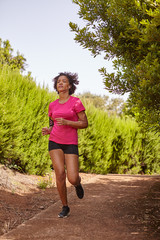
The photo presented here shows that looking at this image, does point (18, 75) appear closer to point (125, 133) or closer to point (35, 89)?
point (35, 89)

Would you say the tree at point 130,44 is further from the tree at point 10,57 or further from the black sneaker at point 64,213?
the tree at point 10,57

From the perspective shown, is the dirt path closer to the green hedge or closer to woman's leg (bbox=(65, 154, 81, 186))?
woman's leg (bbox=(65, 154, 81, 186))

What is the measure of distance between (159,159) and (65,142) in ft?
40.5

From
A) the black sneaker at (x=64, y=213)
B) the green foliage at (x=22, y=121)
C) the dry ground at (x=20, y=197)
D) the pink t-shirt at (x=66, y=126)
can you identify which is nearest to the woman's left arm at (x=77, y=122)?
the pink t-shirt at (x=66, y=126)

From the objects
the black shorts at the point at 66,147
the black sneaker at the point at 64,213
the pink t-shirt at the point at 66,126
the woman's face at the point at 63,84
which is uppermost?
the woman's face at the point at 63,84

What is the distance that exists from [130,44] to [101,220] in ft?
9.71

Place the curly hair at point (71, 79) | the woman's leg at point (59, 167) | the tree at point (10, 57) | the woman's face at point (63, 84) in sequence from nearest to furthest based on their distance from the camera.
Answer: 1. the woman's leg at point (59, 167)
2. the woman's face at point (63, 84)
3. the curly hair at point (71, 79)
4. the tree at point (10, 57)

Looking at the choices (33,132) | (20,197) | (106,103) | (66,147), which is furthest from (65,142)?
(106,103)

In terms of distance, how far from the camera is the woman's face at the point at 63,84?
4773 mm

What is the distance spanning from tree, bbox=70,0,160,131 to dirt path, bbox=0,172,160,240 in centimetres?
157

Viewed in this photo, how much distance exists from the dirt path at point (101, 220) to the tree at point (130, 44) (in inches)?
61.7

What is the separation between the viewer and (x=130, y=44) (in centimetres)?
462

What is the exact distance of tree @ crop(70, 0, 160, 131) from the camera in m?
3.59

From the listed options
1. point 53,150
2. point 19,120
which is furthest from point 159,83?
point 19,120
